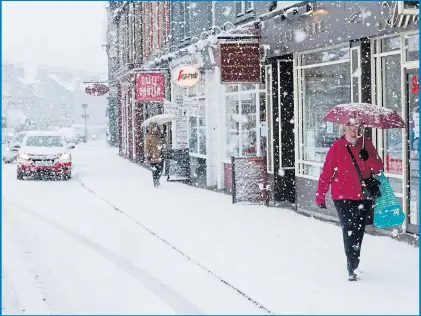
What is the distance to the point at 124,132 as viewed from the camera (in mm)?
37969

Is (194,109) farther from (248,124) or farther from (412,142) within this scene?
(412,142)

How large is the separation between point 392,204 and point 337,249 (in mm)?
1999

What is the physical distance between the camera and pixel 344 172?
25.4 feet

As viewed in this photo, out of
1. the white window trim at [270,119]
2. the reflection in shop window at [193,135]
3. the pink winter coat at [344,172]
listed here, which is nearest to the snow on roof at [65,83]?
the reflection in shop window at [193,135]

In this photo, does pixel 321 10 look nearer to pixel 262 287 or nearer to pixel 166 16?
pixel 262 287

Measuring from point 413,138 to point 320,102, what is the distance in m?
3.58

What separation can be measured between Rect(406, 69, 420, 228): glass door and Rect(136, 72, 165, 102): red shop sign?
585 inches

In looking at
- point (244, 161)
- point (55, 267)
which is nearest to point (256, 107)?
point (244, 161)

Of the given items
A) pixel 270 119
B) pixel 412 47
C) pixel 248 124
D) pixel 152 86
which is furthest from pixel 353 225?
pixel 152 86

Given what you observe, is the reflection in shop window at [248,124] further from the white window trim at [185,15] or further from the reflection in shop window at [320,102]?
the white window trim at [185,15]

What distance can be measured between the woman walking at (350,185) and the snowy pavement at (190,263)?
1.46 ft

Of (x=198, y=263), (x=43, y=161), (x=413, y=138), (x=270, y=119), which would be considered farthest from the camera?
(x=43, y=161)

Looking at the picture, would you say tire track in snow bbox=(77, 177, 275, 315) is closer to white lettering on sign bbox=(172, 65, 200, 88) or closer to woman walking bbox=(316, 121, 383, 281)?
woman walking bbox=(316, 121, 383, 281)

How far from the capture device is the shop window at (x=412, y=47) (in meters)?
9.90
